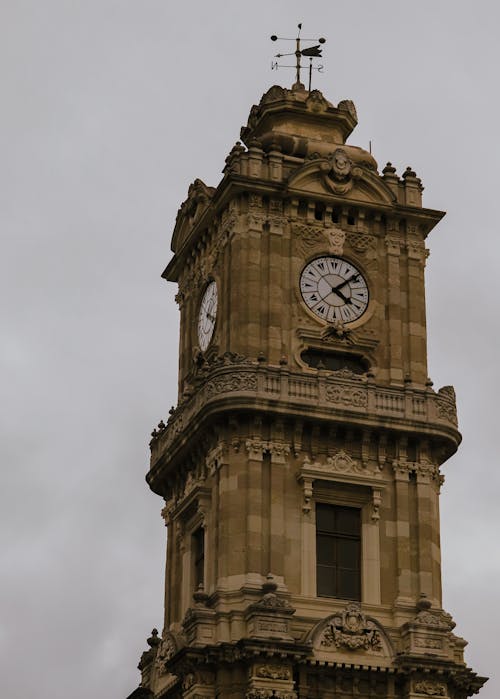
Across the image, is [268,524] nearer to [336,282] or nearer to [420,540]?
[420,540]

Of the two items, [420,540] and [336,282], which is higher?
[336,282]

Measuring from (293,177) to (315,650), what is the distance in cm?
1721

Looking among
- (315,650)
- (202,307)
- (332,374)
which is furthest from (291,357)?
(315,650)

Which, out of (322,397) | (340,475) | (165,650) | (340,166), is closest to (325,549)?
(340,475)

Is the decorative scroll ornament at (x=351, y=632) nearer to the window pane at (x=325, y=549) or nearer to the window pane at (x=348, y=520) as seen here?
the window pane at (x=325, y=549)

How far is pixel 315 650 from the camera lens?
60188mm

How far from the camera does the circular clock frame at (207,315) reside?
68500 mm

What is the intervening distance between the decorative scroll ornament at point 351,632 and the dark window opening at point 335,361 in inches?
353

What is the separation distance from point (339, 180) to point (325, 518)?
12521 mm

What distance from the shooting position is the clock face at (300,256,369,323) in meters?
66.8

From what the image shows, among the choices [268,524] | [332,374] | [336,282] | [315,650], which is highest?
[336,282]

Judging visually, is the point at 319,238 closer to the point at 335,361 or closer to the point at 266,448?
the point at 335,361

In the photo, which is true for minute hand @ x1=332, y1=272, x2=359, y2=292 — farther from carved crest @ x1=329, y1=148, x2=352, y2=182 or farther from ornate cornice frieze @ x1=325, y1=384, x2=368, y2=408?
ornate cornice frieze @ x1=325, y1=384, x2=368, y2=408

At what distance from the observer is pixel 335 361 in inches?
2621
